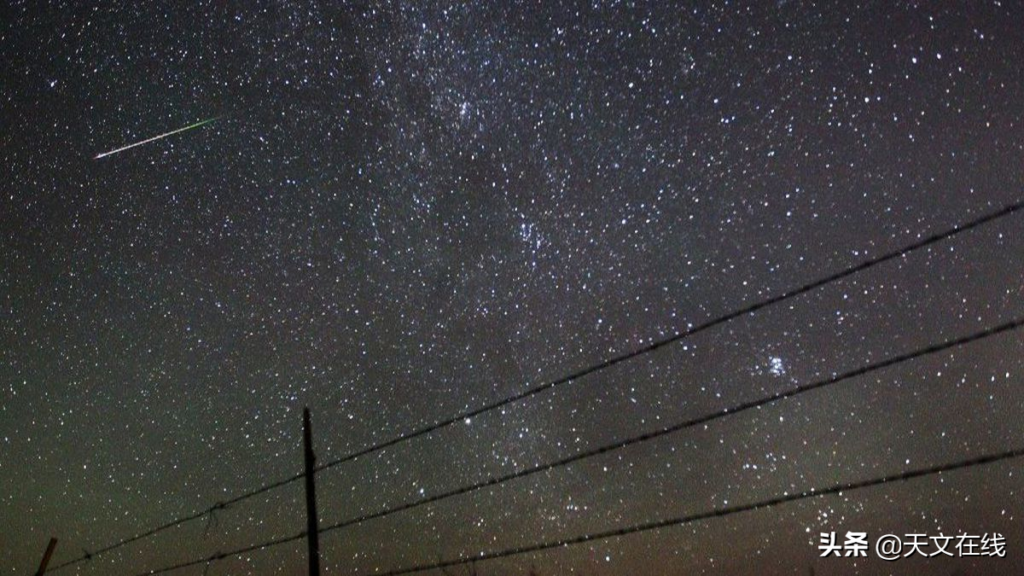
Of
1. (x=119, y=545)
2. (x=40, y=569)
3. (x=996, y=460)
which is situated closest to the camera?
(x=996, y=460)

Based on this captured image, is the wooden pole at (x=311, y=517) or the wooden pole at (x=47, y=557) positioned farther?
the wooden pole at (x=47, y=557)

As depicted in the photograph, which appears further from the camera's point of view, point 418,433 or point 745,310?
point 418,433

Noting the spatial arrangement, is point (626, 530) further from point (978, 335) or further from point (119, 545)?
point (119, 545)

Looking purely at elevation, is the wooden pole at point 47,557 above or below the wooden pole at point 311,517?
above

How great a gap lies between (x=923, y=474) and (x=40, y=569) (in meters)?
10.3

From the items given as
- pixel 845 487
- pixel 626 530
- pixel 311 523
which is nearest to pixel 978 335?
pixel 845 487

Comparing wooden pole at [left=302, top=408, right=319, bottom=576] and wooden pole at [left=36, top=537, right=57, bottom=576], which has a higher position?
wooden pole at [left=36, top=537, right=57, bottom=576]

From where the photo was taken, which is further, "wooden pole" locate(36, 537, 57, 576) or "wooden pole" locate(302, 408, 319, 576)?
"wooden pole" locate(36, 537, 57, 576)

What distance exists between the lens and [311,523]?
7.06 metres

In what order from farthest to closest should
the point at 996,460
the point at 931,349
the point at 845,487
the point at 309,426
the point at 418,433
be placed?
the point at 309,426 → the point at 418,433 → the point at 845,487 → the point at 931,349 → the point at 996,460

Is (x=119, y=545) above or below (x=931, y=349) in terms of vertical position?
above

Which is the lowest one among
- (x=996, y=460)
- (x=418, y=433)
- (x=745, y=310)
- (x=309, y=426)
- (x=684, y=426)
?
(x=996, y=460)

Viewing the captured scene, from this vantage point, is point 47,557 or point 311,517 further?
point 47,557

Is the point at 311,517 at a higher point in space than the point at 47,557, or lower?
lower
